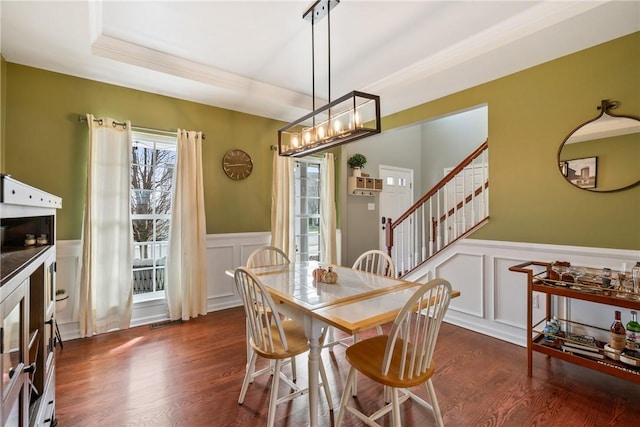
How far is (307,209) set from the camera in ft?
15.7

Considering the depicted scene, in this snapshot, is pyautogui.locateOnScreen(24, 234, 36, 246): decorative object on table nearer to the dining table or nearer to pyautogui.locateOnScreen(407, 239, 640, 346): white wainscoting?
the dining table

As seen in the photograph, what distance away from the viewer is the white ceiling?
2.21 metres

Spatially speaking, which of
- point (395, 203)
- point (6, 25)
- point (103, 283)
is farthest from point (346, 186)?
point (6, 25)

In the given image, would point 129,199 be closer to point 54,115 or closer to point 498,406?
point 54,115

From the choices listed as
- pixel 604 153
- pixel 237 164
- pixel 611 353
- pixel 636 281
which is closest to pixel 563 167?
pixel 604 153

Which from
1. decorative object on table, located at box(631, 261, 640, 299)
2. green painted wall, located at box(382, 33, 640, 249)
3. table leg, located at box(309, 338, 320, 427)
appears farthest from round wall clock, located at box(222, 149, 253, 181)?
decorative object on table, located at box(631, 261, 640, 299)

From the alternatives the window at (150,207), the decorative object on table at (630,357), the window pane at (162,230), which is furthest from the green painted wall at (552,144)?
the window pane at (162,230)

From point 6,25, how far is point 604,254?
4.92 meters

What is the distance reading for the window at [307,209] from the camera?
4.67 metres

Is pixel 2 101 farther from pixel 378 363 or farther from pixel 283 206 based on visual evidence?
pixel 378 363

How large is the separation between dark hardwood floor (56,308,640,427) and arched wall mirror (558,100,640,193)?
1533 millimetres

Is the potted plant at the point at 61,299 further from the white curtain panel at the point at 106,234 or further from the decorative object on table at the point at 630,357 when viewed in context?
the decorative object on table at the point at 630,357

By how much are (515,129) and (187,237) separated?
369 centimetres

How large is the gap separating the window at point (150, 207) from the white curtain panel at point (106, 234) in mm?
250
